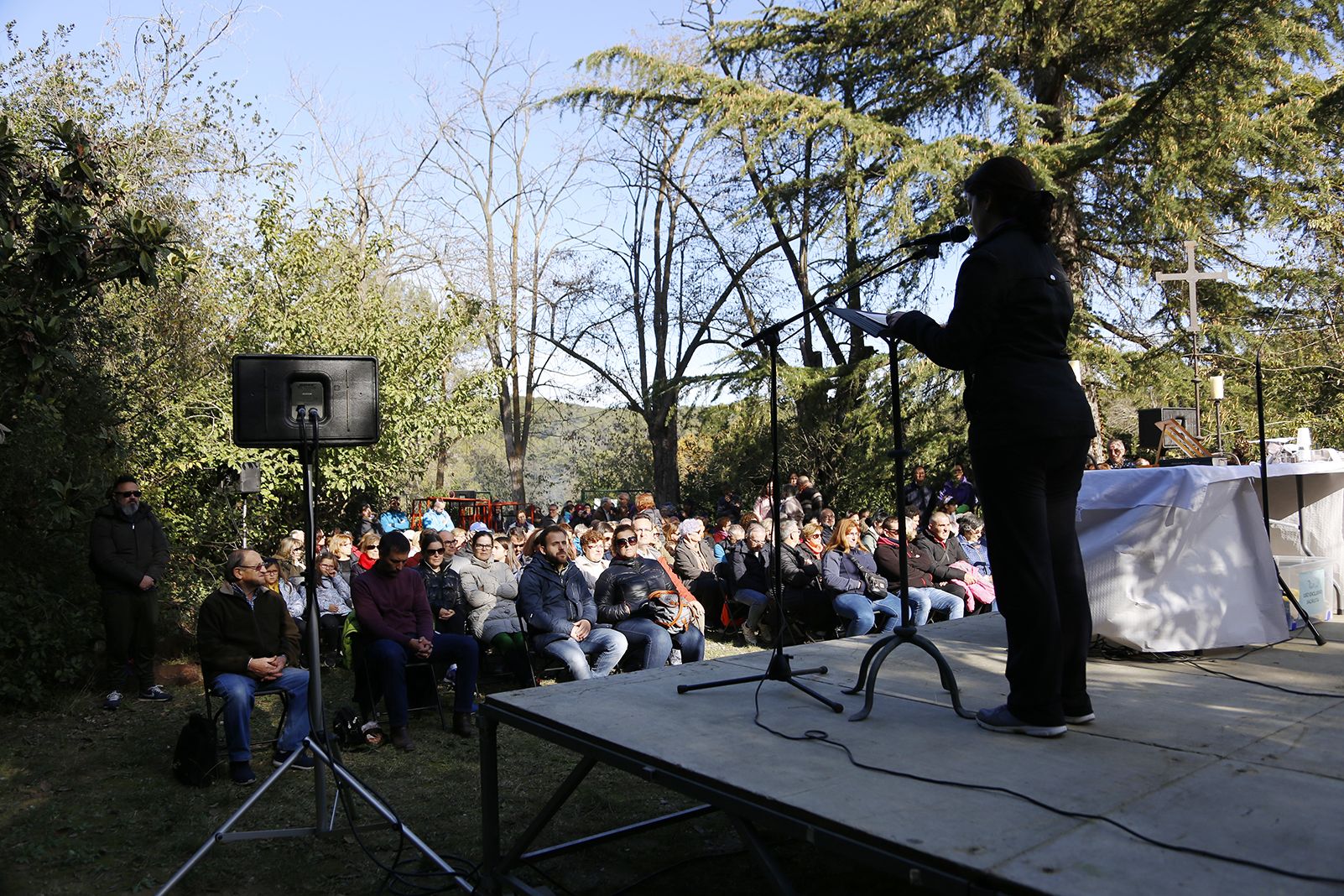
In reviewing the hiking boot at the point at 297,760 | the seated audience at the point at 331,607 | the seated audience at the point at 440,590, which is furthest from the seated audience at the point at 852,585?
the hiking boot at the point at 297,760

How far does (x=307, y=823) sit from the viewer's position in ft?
14.9

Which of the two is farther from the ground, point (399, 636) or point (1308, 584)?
point (1308, 584)

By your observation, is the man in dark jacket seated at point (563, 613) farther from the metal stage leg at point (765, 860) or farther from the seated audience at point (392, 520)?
the seated audience at point (392, 520)

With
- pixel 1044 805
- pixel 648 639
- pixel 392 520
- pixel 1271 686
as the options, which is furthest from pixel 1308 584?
pixel 392 520

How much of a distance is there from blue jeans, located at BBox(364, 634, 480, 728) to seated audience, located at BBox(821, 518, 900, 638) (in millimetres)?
3260

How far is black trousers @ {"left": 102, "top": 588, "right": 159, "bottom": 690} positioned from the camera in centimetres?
689

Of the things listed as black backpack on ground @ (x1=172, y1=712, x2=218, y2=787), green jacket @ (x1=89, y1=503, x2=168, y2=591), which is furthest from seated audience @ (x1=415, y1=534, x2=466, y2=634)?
black backpack on ground @ (x1=172, y1=712, x2=218, y2=787)

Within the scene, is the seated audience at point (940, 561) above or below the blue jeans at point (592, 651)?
above

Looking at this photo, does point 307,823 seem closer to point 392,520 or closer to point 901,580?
point 901,580

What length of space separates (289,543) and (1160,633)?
6.89 meters

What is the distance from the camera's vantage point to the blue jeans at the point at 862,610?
26.1 feet

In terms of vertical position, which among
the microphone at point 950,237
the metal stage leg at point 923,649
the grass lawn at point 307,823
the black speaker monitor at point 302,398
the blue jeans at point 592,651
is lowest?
the grass lawn at point 307,823

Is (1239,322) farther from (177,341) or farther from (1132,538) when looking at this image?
(177,341)

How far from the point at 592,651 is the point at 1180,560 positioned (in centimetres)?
378
